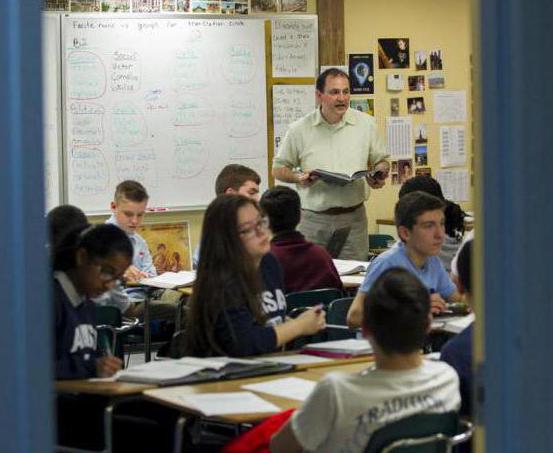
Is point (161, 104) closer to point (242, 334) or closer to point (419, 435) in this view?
point (242, 334)

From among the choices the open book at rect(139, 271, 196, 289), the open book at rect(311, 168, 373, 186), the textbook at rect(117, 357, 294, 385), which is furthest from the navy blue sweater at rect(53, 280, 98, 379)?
the open book at rect(311, 168, 373, 186)

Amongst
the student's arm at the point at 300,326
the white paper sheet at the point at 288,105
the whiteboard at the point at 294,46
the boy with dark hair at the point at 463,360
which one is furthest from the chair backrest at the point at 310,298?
the whiteboard at the point at 294,46

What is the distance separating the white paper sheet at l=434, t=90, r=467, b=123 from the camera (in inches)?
351

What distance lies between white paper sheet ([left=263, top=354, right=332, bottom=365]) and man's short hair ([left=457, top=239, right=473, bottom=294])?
541mm

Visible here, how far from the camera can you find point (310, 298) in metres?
4.90

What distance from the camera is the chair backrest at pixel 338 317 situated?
15.2ft

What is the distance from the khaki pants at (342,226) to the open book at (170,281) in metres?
1.29

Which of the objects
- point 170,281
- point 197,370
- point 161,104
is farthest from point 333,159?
point 197,370

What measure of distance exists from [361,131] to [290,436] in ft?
15.5

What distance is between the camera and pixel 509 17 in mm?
1903

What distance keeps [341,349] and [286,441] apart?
1.19 m

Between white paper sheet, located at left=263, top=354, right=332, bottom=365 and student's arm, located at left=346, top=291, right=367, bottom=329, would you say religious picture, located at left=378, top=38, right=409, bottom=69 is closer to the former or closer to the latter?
student's arm, located at left=346, top=291, right=367, bottom=329

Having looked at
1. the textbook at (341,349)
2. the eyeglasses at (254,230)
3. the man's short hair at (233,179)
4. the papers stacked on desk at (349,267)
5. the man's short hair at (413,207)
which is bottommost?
the textbook at (341,349)

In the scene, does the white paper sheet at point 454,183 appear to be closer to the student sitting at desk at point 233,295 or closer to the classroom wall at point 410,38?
the classroom wall at point 410,38
